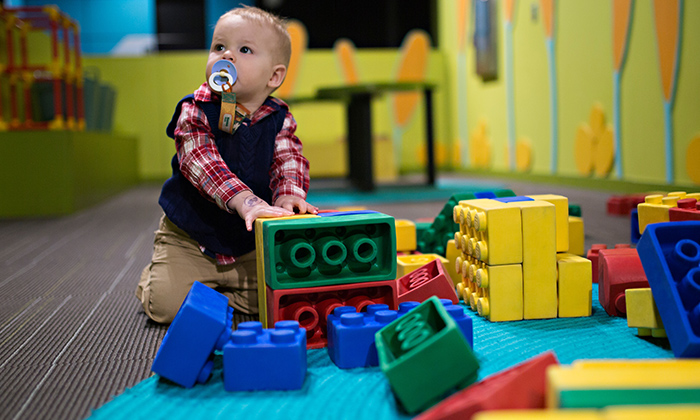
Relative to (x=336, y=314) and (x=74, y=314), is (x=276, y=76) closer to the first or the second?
(x=336, y=314)

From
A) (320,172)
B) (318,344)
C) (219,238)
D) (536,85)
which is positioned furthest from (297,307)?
(320,172)

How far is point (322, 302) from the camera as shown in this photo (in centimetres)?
102

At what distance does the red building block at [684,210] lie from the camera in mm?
1136

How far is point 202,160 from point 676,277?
0.79 metres

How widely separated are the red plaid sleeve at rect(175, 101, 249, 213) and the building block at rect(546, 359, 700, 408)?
0.69 m

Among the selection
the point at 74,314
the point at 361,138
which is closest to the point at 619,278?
the point at 74,314

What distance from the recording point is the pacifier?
1107 millimetres

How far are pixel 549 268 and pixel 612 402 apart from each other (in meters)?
0.59

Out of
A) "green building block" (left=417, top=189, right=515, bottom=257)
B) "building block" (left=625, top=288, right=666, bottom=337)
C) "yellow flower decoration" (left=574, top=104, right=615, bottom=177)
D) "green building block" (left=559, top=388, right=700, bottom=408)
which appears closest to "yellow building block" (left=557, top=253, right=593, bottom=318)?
"building block" (left=625, top=288, right=666, bottom=337)

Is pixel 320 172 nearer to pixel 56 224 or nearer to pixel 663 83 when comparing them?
pixel 56 224

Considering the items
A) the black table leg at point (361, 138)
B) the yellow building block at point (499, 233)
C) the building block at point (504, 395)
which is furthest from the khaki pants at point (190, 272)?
the black table leg at point (361, 138)

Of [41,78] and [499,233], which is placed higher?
[41,78]

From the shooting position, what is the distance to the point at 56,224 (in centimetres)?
296

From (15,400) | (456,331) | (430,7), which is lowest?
(15,400)
